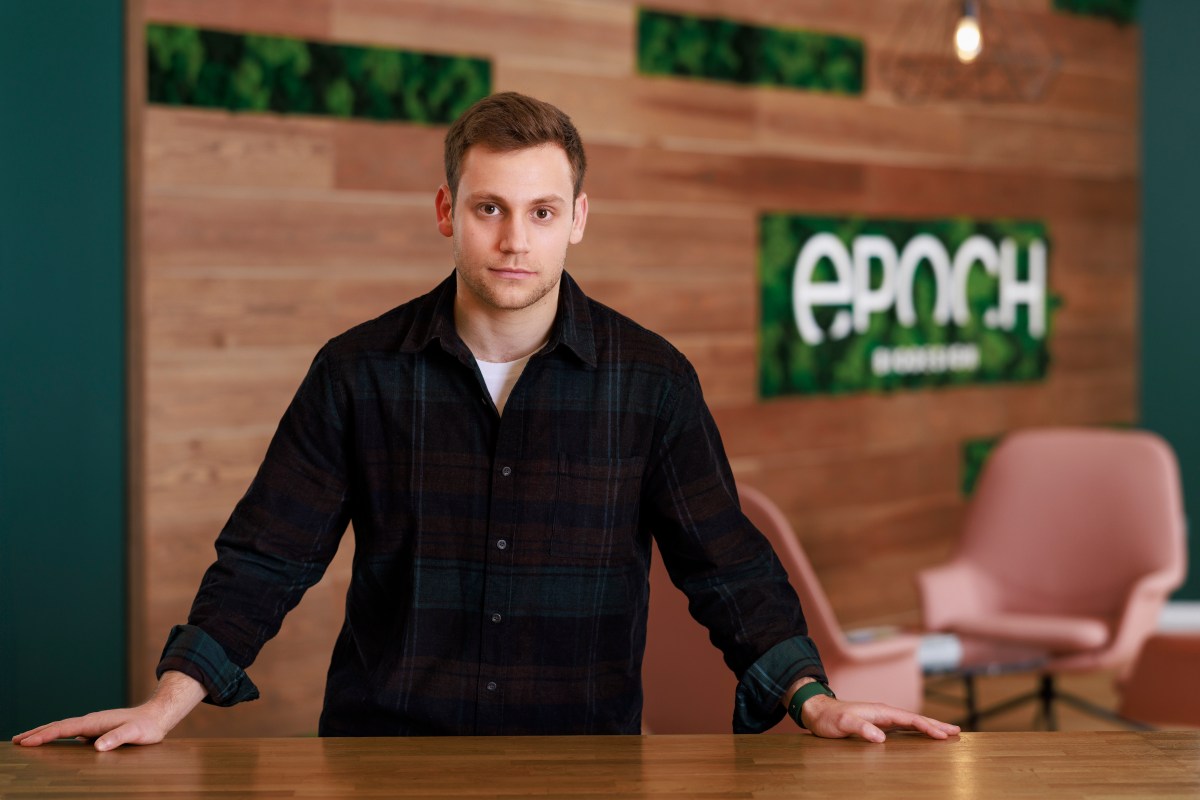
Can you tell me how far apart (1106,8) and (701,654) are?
4226 millimetres

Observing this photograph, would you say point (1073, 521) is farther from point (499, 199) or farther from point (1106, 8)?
point (499, 199)

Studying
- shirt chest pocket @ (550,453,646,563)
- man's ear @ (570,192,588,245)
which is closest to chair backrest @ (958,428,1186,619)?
shirt chest pocket @ (550,453,646,563)

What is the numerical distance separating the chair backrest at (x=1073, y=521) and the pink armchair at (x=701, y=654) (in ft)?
4.63

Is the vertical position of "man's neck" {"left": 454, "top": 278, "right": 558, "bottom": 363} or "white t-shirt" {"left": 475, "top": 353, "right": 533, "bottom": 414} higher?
"man's neck" {"left": 454, "top": 278, "right": 558, "bottom": 363}

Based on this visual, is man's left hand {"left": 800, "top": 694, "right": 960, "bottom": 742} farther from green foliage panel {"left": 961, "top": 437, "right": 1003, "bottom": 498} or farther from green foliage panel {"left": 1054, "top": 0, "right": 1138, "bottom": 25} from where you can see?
green foliage panel {"left": 1054, "top": 0, "right": 1138, "bottom": 25}

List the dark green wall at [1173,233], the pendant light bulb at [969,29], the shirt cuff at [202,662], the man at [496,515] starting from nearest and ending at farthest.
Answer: the shirt cuff at [202,662] < the man at [496,515] < the pendant light bulb at [969,29] < the dark green wall at [1173,233]

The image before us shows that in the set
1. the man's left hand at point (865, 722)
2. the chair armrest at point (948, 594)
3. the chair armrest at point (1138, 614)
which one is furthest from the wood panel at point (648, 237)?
the man's left hand at point (865, 722)

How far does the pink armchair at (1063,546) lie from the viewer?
15.2 feet

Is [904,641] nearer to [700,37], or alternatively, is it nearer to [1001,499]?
[1001,499]

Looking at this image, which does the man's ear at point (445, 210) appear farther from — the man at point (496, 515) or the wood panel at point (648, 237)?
the wood panel at point (648, 237)

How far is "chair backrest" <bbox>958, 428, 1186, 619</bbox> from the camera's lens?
4773 mm

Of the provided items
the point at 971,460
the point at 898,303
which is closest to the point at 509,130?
the point at 898,303

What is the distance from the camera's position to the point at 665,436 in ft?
6.98

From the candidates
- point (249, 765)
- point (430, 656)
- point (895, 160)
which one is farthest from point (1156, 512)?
point (249, 765)
